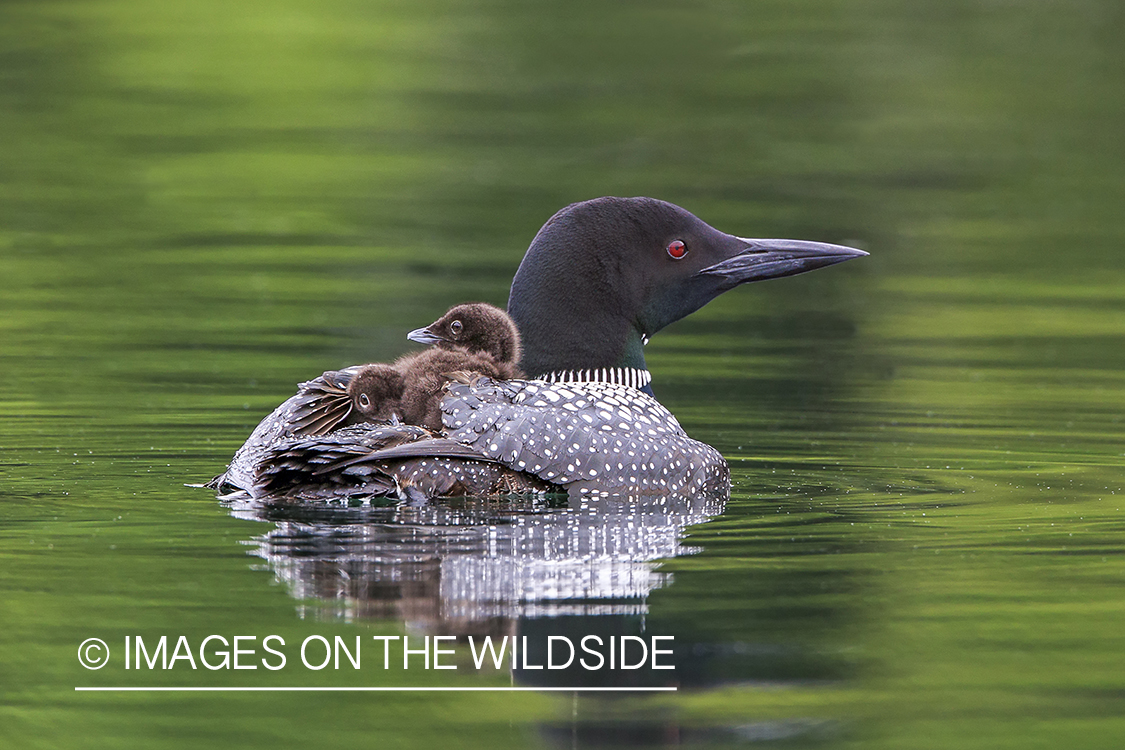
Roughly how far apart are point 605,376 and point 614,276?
33 cm

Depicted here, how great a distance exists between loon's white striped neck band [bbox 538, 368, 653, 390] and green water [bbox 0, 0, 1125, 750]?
484 millimetres

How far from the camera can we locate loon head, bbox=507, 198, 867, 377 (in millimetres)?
6238

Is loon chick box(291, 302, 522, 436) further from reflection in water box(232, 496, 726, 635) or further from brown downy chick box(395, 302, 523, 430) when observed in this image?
reflection in water box(232, 496, 726, 635)

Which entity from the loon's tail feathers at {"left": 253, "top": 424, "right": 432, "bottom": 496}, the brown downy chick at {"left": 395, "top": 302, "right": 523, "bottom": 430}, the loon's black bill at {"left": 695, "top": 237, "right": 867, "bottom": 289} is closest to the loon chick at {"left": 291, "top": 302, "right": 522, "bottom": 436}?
the brown downy chick at {"left": 395, "top": 302, "right": 523, "bottom": 430}

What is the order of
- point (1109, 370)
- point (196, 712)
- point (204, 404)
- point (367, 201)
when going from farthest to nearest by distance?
point (367, 201) < point (1109, 370) < point (204, 404) < point (196, 712)

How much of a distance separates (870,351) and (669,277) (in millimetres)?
2748

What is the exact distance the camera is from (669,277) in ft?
21.2

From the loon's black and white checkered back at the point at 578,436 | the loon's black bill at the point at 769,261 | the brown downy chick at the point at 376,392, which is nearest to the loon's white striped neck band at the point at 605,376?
the loon's black and white checkered back at the point at 578,436

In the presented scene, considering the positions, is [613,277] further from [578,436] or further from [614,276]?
[578,436]

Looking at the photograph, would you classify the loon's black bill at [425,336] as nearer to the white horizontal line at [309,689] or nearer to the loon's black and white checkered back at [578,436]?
the loon's black and white checkered back at [578,436]

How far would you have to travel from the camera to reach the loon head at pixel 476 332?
19.1ft

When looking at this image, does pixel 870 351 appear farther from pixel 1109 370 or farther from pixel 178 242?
pixel 178 242

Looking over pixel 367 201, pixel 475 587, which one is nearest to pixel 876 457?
pixel 475 587

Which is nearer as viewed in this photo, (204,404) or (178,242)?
(204,404)
